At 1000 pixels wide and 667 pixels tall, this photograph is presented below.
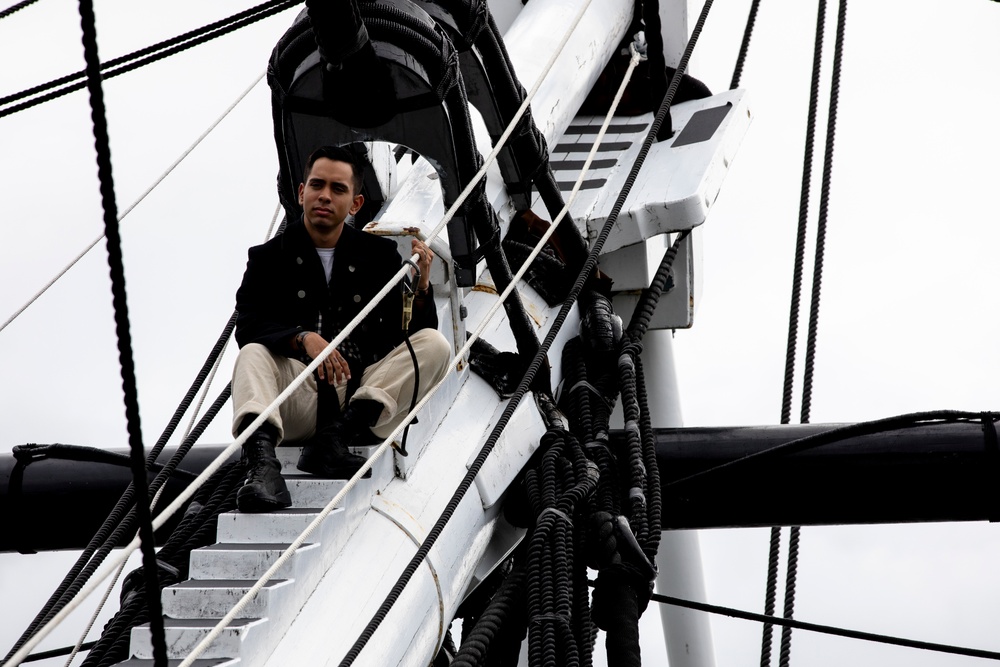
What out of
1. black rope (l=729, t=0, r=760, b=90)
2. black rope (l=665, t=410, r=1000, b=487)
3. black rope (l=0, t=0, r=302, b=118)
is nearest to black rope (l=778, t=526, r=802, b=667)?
black rope (l=665, t=410, r=1000, b=487)

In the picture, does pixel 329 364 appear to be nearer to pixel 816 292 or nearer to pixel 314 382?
pixel 314 382

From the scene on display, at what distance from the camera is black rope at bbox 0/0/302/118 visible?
3.42 m

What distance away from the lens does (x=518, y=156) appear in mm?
4504

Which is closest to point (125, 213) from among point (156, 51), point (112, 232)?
point (156, 51)

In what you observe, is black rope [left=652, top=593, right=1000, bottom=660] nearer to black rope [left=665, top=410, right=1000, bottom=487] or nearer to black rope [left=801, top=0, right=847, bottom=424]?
black rope [left=665, top=410, right=1000, bottom=487]

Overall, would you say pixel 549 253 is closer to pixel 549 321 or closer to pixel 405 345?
pixel 549 321

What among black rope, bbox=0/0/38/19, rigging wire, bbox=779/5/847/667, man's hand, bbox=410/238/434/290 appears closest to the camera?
man's hand, bbox=410/238/434/290

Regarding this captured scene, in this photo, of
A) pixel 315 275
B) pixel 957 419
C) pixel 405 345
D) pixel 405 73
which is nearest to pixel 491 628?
pixel 405 345

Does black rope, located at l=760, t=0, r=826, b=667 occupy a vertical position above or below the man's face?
above

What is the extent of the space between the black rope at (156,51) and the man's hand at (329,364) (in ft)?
2.81

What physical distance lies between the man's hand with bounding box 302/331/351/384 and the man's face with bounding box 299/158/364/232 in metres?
0.42

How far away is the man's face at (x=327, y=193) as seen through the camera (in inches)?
149

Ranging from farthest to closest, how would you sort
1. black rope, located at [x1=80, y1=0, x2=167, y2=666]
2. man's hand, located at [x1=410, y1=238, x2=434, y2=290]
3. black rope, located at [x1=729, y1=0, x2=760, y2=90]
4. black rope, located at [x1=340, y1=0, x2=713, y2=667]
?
1. black rope, located at [x1=729, y1=0, x2=760, y2=90]
2. man's hand, located at [x1=410, y1=238, x2=434, y2=290]
3. black rope, located at [x1=340, y1=0, x2=713, y2=667]
4. black rope, located at [x1=80, y1=0, x2=167, y2=666]

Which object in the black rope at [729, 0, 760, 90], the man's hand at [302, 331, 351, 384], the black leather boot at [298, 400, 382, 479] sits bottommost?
the black leather boot at [298, 400, 382, 479]
